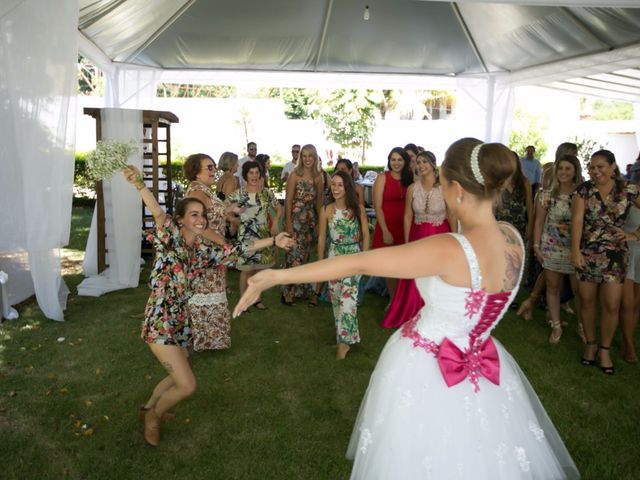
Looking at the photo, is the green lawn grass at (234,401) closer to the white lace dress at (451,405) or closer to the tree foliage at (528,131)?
the white lace dress at (451,405)

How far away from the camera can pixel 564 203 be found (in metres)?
5.11

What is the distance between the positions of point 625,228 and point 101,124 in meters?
6.37

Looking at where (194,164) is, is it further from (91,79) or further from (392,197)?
(91,79)

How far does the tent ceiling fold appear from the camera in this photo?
708 centimetres

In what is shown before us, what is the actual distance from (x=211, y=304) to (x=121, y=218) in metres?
3.05

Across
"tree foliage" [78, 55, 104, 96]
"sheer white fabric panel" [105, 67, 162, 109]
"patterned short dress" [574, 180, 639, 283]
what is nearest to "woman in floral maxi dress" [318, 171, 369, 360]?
"patterned short dress" [574, 180, 639, 283]

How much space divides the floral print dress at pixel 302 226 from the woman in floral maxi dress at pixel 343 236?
1.43 metres

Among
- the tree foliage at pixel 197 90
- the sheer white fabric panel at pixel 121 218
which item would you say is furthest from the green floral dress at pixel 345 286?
the tree foliage at pixel 197 90

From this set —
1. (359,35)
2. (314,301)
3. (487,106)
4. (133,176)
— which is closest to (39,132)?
(133,176)

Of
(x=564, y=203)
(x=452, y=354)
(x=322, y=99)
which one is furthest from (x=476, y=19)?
(x=322, y=99)

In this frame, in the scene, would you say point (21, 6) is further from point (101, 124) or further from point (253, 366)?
point (253, 366)

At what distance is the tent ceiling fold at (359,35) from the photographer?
23.2ft

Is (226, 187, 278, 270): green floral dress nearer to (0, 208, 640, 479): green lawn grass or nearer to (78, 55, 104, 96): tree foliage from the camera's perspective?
(0, 208, 640, 479): green lawn grass

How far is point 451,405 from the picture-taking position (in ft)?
6.41
